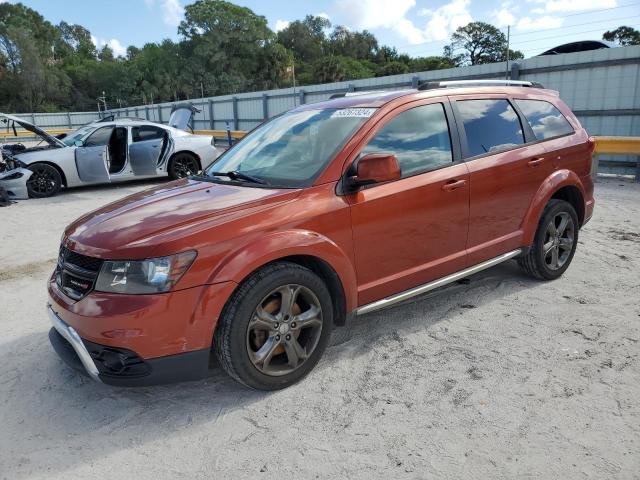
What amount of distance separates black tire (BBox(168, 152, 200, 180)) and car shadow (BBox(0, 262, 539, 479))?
26.2ft

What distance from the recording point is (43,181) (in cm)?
1020

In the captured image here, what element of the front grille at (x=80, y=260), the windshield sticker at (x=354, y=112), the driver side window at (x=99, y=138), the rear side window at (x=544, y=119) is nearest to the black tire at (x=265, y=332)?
the front grille at (x=80, y=260)

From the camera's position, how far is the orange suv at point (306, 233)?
8.70 ft

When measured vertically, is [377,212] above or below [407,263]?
above

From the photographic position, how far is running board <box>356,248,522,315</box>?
11.2 ft

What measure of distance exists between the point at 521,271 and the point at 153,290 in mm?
3698

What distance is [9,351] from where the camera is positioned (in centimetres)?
370

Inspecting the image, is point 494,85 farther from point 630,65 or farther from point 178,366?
point 630,65

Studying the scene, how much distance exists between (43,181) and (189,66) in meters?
66.9

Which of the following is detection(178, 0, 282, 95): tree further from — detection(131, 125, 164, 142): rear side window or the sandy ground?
the sandy ground

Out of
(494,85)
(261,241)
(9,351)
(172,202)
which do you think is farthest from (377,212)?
(9,351)

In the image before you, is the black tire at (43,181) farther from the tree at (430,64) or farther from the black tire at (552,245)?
the tree at (430,64)

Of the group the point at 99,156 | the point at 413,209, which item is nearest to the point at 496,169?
the point at 413,209

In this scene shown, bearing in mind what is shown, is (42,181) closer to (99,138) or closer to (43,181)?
(43,181)
